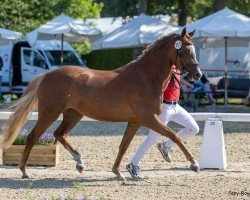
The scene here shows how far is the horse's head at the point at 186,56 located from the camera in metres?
11.4

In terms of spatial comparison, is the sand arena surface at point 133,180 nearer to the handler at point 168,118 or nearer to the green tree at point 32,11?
the handler at point 168,118

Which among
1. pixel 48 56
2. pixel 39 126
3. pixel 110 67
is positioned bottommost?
pixel 110 67

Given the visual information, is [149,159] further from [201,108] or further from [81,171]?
[201,108]

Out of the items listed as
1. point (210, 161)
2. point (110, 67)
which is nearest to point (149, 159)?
point (210, 161)

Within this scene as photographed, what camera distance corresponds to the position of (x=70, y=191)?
1048 centimetres

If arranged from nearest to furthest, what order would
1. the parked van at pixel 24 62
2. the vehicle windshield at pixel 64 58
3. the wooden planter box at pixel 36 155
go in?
the wooden planter box at pixel 36 155 → the parked van at pixel 24 62 → the vehicle windshield at pixel 64 58

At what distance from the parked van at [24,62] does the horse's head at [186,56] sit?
857 inches

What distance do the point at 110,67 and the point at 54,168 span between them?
30.0 metres

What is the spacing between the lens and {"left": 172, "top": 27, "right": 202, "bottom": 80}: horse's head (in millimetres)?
11391

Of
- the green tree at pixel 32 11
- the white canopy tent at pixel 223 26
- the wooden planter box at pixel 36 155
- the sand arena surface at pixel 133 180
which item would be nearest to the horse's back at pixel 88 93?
the sand arena surface at pixel 133 180

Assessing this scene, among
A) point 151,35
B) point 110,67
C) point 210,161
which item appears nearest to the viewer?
point 210,161

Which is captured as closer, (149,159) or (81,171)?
(81,171)

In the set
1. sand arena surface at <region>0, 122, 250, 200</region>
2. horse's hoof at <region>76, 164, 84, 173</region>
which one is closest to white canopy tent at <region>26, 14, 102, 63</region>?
sand arena surface at <region>0, 122, 250, 200</region>

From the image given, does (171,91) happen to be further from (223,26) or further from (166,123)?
(223,26)
